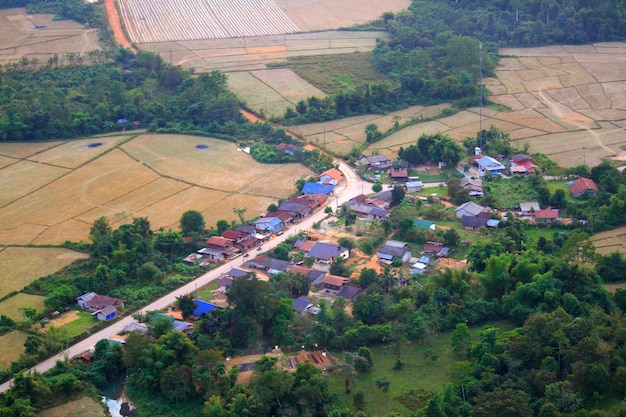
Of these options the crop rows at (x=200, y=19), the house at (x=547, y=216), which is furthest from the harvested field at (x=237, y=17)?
the house at (x=547, y=216)

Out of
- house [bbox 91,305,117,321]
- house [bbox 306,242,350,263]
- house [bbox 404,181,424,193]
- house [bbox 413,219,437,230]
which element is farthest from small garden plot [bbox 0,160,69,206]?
house [bbox 413,219,437,230]

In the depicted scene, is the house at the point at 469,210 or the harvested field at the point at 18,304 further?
the house at the point at 469,210

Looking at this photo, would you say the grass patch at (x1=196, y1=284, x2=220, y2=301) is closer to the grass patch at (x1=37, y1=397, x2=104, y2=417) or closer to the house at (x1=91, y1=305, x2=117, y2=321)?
the house at (x1=91, y1=305, x2=117, y2=321)

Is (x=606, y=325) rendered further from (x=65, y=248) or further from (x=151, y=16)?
(x=151, y=16)

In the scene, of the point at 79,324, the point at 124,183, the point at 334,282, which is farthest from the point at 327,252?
the point at 124,183

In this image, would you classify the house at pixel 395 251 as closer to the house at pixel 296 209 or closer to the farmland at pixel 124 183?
the house at pixel 296 209

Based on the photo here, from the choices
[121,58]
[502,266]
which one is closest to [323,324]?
[502,266]
